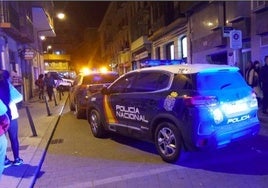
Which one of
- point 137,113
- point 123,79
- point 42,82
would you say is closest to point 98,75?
point 123,79

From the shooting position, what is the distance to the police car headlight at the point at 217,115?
6102mm

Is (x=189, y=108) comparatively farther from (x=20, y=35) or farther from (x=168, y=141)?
(x=20, y=35)

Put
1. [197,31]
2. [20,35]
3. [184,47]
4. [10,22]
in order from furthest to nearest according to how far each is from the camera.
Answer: [184,47]
[197,31]
[20,35]
[10,22]

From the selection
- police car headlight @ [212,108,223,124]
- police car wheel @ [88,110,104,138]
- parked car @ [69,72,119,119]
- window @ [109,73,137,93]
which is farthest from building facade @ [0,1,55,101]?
police car headlight @ [212,108,223,124]

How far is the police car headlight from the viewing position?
240 inches

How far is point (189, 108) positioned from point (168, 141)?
85 cm

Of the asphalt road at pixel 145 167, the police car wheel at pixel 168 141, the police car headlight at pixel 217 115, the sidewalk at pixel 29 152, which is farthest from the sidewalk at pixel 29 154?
the police car headlight at pixel 217 115

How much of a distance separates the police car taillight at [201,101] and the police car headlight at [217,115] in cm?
11

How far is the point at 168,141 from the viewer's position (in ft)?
21.7

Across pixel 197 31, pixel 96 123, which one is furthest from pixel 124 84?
pixel 197 31

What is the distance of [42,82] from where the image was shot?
75.6 feet

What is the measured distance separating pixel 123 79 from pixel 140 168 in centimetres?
248

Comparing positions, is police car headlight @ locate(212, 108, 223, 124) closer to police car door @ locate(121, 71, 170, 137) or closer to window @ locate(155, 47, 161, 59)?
police car door @ locate(121, 71, 170, 137)

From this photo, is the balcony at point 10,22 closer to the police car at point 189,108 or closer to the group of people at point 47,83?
the group of people at point 47,83
